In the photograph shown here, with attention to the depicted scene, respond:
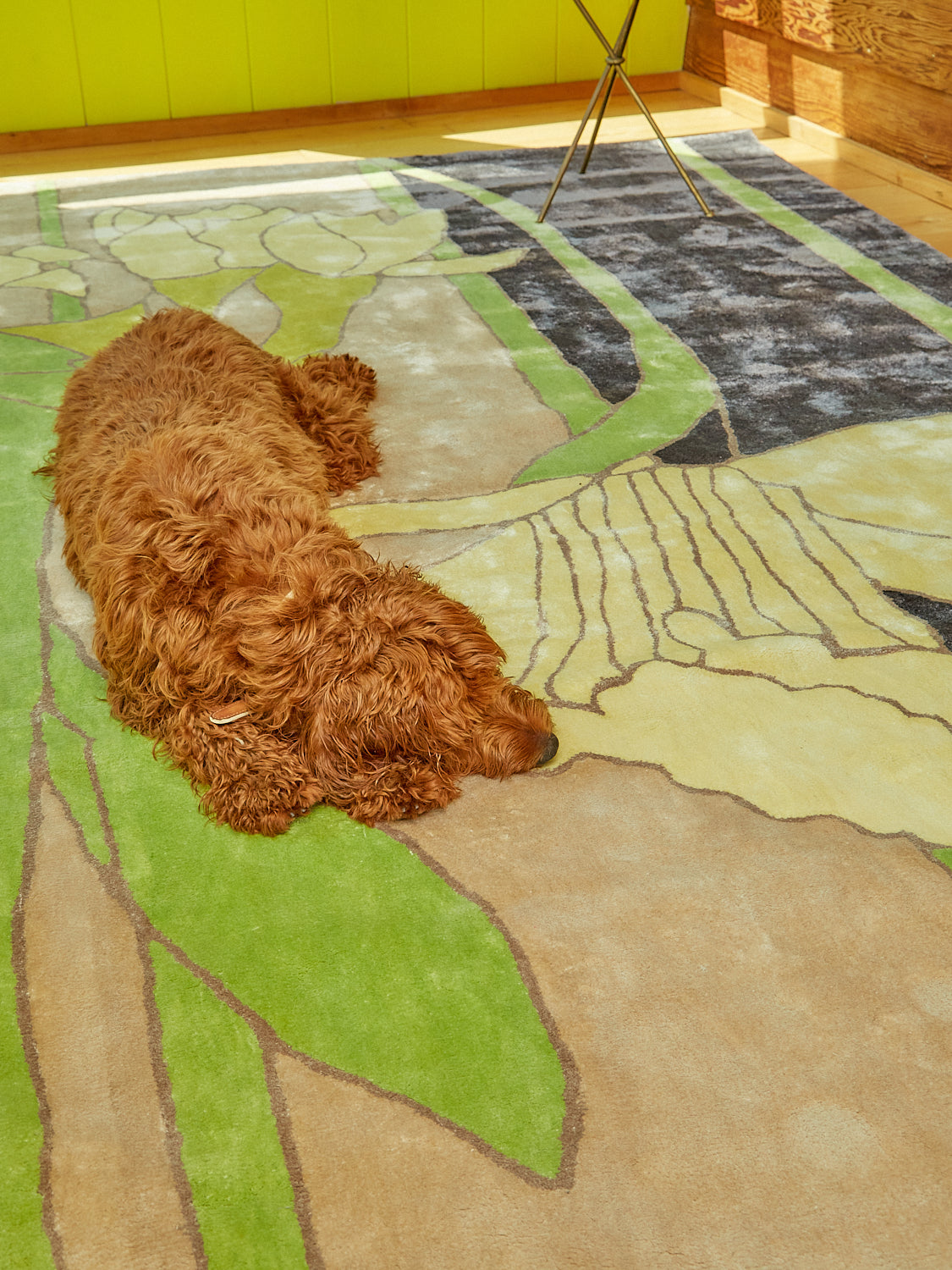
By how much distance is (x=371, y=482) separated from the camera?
2709mm

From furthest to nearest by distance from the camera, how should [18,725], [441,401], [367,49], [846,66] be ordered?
[367,49]
[846,66]
[441,401]
[18,725]

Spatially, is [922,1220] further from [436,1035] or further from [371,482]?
[371,482]

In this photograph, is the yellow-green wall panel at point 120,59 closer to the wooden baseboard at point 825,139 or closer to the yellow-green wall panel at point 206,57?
the yellow-green wall panel at point 206,57

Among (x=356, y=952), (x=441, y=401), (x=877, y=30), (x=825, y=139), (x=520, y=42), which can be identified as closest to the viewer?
(x=356, y=952)

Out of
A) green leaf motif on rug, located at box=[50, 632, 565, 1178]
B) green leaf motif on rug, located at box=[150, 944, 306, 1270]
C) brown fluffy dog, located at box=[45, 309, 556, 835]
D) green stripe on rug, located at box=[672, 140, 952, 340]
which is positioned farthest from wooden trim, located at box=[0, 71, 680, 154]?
green leaf motif on rug, located at box=[150, 944, 306, 1270]

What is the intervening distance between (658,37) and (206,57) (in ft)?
8.36

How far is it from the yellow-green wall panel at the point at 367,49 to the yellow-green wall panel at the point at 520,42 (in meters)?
0.50

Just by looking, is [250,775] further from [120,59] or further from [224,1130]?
[120,59]

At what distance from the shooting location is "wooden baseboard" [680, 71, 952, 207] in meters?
4.54

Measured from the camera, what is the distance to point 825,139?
202 inches

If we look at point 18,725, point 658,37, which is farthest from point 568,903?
point 658,37

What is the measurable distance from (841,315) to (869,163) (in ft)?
6.01

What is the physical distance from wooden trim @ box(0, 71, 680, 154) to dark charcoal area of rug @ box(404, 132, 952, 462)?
1.04m

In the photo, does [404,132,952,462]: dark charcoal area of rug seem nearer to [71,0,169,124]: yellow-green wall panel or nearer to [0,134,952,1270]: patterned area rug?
[0,134,952,1270]: patterned area rug
